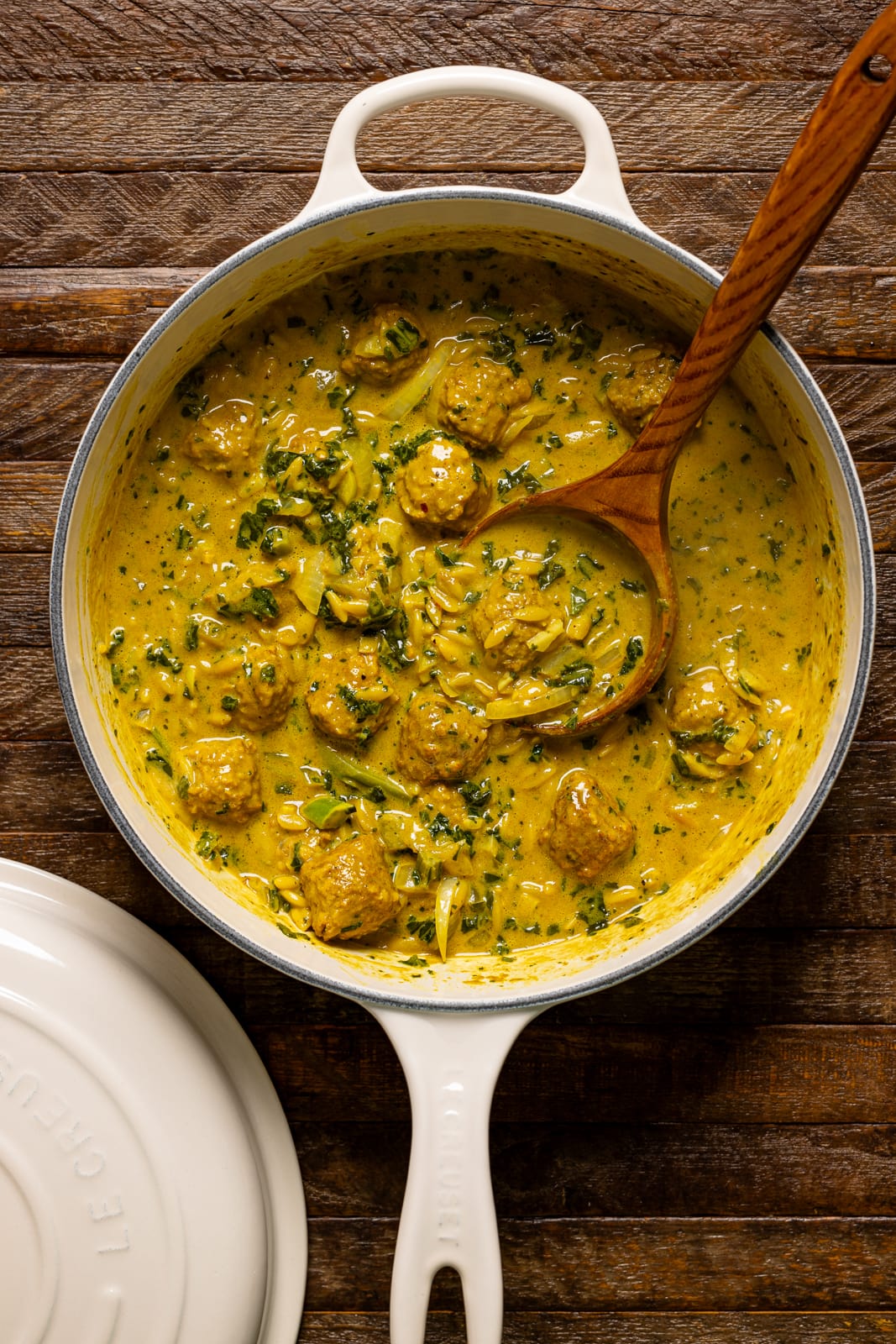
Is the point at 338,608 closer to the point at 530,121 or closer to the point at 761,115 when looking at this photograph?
the point at 530,121

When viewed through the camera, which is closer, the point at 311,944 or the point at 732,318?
the point at 732,318

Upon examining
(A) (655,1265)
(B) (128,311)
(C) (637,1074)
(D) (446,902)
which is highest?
(B) (128,311)

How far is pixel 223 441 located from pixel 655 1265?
8.06 ft

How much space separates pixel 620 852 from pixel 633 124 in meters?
1.90

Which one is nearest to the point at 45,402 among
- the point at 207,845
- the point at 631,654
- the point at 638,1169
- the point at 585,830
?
the point at 207,845

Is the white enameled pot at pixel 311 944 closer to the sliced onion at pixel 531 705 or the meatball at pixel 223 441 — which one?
the meatball at pixel 223 441

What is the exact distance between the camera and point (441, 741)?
2654mm

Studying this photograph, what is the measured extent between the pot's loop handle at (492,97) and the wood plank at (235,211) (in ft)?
1.57

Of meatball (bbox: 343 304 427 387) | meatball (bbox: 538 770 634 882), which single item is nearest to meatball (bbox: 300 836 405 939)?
meatball (bbox: 538 770 634 882)

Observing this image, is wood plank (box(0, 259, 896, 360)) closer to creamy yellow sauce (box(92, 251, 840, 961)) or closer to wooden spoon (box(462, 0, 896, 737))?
creamy yellow sauce (box(92, 251, 840, 961))

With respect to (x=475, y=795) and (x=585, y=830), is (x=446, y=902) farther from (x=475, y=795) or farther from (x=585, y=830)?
(x=585, y=830)

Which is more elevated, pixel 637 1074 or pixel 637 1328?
pixel 637 1074

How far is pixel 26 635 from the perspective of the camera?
2.82 m

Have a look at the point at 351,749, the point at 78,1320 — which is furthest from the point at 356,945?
the point at 78,1320
